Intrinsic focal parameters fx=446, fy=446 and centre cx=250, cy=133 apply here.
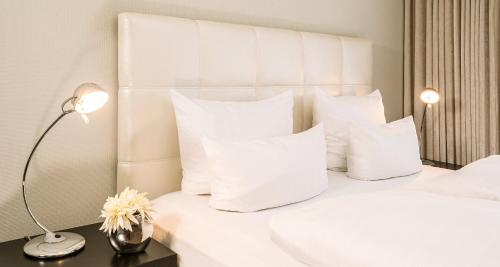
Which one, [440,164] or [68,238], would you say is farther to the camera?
[440,164]

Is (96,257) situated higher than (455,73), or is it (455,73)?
(455,73)

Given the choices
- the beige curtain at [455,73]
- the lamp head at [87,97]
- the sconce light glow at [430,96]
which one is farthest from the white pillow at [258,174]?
the beige curtain at [455,73]

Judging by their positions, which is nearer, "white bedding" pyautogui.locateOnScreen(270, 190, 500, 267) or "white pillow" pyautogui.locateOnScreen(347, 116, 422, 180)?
"white bedding" pyautogui.locateOnScreen(270, 190, 500, 267)

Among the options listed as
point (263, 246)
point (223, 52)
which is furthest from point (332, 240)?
point (223, 52)

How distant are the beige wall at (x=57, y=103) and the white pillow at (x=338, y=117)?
88cm

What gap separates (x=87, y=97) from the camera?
60.3 inches

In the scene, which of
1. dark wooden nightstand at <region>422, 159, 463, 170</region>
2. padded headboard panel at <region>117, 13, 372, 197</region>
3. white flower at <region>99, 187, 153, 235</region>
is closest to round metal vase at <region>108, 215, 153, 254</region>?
white flower at <region>99, 187, 153, 235</region>

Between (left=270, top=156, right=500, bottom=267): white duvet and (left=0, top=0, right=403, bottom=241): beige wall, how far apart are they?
3.12 ft

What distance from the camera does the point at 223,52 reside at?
2.21 metres

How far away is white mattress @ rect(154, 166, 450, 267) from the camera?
1457mm

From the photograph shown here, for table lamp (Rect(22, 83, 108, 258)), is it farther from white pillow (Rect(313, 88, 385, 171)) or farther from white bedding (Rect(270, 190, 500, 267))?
white pillow (Rect(313, 88, 385, 171))

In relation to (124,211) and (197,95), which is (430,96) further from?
(124,211)

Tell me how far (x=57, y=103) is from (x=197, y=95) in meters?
0.62

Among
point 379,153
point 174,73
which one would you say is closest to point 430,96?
point 379,153
